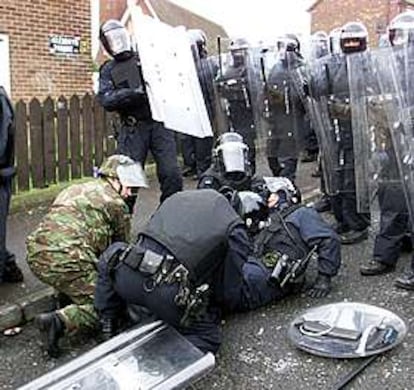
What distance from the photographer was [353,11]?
32.5m

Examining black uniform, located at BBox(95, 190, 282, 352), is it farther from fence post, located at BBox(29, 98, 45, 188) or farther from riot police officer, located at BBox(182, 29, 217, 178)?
fence post, located at BBox(29, 98, 45, 188)

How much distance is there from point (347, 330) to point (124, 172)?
5.76 feet

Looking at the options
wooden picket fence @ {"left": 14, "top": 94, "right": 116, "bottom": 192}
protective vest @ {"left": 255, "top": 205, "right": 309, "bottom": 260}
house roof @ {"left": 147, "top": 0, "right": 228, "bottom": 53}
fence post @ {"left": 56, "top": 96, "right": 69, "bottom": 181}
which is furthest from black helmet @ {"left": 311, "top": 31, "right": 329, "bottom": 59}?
house roof @ {"left": 147, "top": 0, "right": 228, "bottom": 53}

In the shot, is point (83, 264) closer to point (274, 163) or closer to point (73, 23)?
point (274, 163)

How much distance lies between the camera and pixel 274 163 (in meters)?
7.26

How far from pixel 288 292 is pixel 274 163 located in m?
2.77

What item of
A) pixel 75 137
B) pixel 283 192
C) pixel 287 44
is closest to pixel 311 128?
pixel 287 44

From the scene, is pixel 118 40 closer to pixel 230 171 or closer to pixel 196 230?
pixel 230 171

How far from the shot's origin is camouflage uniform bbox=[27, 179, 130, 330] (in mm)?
4137

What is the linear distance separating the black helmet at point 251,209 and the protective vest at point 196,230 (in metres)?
0.99

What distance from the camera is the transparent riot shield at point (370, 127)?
194 inches

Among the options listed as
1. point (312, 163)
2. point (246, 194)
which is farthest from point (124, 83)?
point (312, 163)

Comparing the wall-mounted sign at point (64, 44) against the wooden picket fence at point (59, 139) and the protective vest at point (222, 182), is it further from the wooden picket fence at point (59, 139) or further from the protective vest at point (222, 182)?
the protective vest at point (222, 182)

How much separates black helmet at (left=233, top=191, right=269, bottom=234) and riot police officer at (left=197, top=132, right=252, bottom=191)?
0.32m
